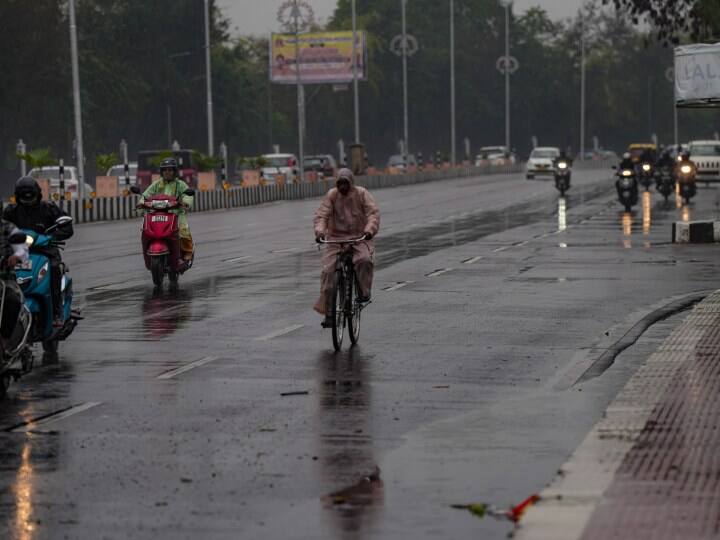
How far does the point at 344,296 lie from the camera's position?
15.9 metres

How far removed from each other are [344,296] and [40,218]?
2.77 metres

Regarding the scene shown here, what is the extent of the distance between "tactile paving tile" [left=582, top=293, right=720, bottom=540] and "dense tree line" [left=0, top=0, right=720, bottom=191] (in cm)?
2146

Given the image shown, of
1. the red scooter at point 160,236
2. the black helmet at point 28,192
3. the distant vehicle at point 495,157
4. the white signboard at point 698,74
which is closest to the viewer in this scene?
the black helmet at point 28,192

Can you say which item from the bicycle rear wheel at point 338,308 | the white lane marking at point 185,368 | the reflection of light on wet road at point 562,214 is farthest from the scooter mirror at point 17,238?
the reflection of light on wet road at point 562,214

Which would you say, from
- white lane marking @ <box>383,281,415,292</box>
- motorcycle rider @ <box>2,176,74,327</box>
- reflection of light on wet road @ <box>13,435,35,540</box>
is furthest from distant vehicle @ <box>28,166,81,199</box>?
reflection of light on wet road @ <box>13,435,35,540</box>

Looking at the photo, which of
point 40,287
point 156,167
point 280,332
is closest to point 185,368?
point 40,287

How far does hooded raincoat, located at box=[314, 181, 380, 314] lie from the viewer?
16.0 m

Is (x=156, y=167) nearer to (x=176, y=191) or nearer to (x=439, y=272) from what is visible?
(x=439, y=272)

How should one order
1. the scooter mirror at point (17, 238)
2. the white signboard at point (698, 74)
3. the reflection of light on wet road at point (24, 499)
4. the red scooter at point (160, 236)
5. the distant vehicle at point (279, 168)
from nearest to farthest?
the reflection of light on wet road at point (24, 499) → the scooter mirror at point (17, 238) → the red scooter at point (160, 236) → the white signboard at point (698, 74) → the distant vehicle at point (279, 168)

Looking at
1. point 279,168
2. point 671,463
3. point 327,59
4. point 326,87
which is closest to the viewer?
point 671,463

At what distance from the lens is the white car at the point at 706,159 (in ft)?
203

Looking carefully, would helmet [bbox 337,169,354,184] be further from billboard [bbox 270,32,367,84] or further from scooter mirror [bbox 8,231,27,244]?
billboard [bbox 270,32,367,84]

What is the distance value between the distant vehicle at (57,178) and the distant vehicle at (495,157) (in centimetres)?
5903

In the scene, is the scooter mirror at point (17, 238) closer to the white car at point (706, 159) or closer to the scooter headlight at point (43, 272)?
the scooter headlight at point (43, 272)
